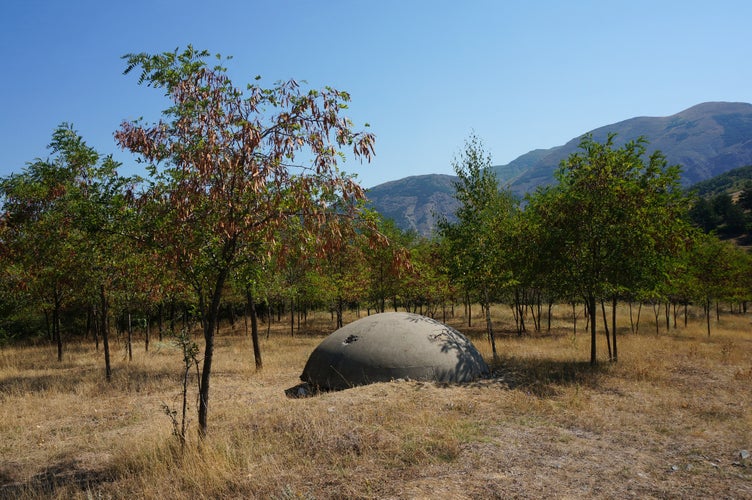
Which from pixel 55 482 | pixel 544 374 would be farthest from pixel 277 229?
pixel 544 374

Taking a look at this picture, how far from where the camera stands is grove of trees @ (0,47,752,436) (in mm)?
6250

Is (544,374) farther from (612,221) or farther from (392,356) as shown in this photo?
(612,221)

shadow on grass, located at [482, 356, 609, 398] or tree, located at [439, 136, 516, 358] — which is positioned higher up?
tree, located at [439, 136, 516, 358]

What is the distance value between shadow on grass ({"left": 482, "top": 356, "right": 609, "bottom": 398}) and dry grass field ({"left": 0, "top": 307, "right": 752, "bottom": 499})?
99mm

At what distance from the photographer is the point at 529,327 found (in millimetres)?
35781

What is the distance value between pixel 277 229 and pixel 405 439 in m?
4.62

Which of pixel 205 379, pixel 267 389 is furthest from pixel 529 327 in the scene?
pixel 205 379

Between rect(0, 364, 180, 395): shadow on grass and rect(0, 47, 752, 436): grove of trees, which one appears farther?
rect(0, 364, 180, 395): shadow on grass

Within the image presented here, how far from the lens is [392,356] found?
41.9 feet

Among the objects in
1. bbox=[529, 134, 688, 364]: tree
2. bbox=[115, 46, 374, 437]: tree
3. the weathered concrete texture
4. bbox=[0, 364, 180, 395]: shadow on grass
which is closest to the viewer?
bbox=[115, 46, 374, 437]: tree

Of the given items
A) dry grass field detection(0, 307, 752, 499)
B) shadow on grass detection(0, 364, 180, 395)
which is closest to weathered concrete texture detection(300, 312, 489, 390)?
dry grass field detection(0, 307, 752, 499)

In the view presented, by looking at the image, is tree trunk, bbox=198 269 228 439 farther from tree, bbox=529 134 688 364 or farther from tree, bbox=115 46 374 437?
tree, bbox=529 134 688 364

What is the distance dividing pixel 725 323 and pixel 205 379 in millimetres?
46562

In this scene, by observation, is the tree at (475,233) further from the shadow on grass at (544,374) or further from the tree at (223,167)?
the tree at (223,167)
